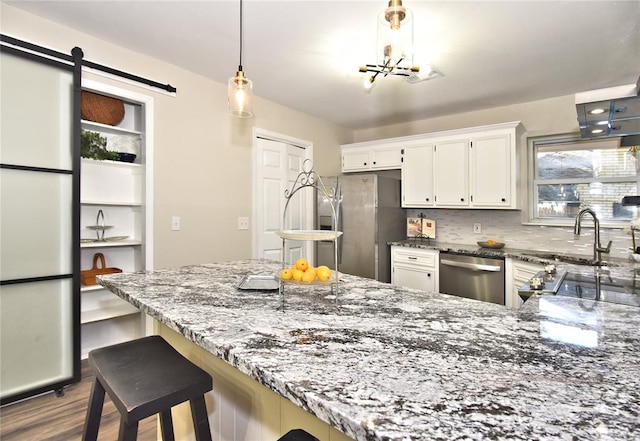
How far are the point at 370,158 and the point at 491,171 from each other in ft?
4.87

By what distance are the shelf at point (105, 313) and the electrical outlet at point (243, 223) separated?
3.85ft

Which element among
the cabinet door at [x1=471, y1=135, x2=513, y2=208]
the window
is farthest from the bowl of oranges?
the window

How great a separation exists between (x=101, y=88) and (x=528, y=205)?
415cm

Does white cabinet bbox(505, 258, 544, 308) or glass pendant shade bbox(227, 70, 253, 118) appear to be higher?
glass pendant shade bbox(227, 70, 253, 118)

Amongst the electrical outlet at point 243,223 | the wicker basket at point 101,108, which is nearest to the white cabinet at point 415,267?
the electrical outlet at point 243,223

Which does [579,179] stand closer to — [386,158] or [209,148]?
[386,158]

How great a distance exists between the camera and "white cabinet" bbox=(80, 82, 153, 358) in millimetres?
2512

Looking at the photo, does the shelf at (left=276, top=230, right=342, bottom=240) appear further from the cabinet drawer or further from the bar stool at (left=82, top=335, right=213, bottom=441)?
the cabinet drawer

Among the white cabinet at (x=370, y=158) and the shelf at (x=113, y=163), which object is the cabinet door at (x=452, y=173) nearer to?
the white cabinet at (x=370, y=158)

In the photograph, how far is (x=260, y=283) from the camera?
4.80ft

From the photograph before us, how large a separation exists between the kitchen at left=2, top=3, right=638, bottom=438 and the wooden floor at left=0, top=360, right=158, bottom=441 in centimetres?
103

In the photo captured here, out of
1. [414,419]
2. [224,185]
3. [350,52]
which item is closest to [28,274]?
[224,185]

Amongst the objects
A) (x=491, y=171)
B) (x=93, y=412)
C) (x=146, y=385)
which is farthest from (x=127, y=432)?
(x=491, y=171)

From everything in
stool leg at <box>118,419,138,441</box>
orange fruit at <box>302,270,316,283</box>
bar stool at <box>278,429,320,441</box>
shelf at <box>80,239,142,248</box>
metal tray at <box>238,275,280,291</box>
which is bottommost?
stool leg at <box>118,419,138,441</box>
